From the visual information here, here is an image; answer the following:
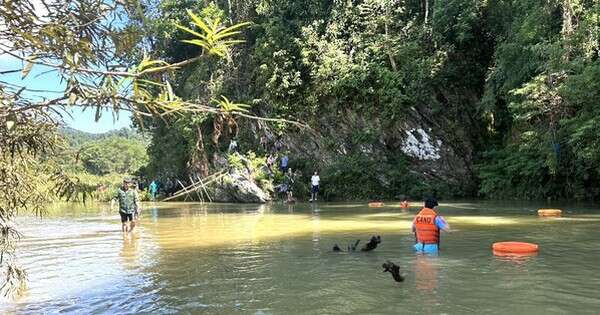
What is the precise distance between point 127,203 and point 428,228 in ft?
25.0

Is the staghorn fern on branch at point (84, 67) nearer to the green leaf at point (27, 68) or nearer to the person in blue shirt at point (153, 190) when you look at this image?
the green leaf at point (27, 68)

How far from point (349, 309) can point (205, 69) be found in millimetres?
30567

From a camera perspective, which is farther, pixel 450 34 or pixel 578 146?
pixel 450 34

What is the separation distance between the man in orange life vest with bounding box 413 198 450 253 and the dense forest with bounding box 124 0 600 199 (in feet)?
39.8

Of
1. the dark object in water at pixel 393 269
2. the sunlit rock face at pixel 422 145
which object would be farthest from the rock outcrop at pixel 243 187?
the dark object in water at pixel 393 269

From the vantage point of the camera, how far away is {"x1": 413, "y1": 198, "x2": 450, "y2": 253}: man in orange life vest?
897 cm

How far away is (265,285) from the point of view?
7160 millimetres

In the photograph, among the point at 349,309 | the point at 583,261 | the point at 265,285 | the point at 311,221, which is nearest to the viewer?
the point at 349,309

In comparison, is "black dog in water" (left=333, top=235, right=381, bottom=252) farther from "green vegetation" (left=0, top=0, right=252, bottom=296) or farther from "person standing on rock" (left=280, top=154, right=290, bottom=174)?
"person standing on rock" (left=280, top=154, right=290, bottom=174)

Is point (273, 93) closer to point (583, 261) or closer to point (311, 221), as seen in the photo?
point (311, 221)

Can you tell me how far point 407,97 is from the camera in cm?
2616

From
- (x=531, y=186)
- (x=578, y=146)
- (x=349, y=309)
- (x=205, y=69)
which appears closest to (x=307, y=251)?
(x=349, y=309)

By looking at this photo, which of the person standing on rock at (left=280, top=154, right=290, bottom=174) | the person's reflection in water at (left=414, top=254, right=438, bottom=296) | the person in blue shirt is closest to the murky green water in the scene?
the person's reflection in water at (left=414, top=254, right=438, bottom=296)

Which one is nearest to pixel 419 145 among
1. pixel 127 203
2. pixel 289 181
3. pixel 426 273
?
pixel 289 181
